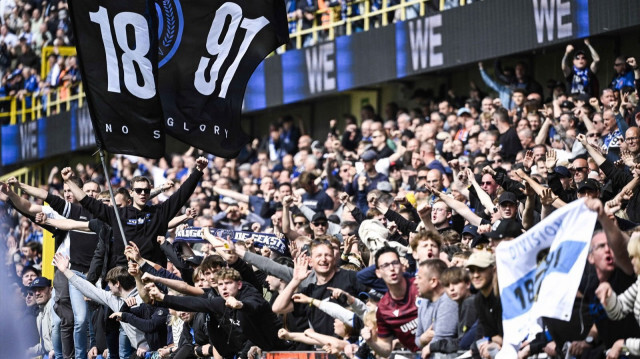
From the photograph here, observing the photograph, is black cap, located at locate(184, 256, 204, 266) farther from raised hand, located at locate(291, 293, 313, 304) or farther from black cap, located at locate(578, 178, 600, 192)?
black cap, located at locate(578, 178, 600, 192)

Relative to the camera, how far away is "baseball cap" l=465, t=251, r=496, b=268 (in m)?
8.90

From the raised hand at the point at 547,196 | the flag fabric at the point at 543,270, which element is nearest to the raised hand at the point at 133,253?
the raised hand at the point at 547,196

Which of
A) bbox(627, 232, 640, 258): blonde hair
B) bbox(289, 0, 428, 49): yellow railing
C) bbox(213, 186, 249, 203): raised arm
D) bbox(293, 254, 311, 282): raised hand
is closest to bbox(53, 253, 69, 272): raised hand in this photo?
bbox(293, 254, 311, 282): raised hand

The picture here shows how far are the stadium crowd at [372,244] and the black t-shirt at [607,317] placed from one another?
0.01m

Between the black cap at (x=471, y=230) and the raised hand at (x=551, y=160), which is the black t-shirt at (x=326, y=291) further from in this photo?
the raised hand at (x=551, y=160)

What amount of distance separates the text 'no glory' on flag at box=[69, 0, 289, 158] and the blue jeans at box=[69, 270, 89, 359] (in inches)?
90.6

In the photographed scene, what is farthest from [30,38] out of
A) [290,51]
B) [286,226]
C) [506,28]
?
[286,226]

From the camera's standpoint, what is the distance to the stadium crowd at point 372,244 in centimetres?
905

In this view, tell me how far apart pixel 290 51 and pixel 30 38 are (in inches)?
460

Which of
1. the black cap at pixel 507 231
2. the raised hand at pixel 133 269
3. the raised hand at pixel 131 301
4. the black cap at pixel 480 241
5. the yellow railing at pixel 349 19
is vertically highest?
the yellow railing at pixel 349 19

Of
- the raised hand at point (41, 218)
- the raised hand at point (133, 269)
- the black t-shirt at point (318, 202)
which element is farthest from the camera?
the black t-shirt at point (318, 202)

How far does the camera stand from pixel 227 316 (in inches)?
457

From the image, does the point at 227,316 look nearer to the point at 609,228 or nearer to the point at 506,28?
the point at 609,228

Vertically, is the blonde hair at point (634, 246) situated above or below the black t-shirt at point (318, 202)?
above
